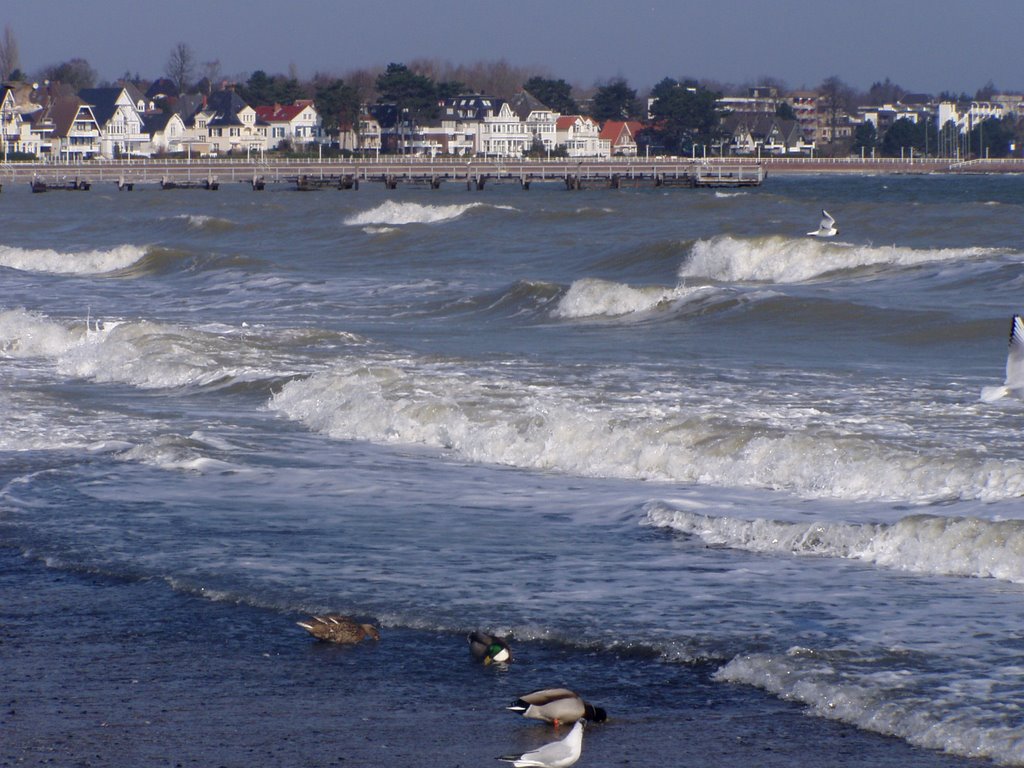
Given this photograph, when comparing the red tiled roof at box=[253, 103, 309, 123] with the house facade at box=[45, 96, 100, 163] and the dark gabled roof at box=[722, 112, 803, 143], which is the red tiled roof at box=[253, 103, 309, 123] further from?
the dark gabled roof at box=[722, 112, 803, 143]

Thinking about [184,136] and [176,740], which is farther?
[184,136]

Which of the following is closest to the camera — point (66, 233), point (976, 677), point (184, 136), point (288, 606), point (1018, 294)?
point (976, 677)

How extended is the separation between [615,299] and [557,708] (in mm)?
17380

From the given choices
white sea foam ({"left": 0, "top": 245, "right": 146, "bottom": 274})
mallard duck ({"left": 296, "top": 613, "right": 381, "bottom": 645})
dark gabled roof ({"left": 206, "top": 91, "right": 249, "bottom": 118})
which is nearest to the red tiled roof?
dark gabled roof ({"left": 206, "top": 91, "right": 249, "bottom": 118})

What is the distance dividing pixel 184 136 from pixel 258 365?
120 meters

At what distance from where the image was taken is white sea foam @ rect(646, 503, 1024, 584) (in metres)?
7.09

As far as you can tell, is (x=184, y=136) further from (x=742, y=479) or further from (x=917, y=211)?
(x=742, y=479)

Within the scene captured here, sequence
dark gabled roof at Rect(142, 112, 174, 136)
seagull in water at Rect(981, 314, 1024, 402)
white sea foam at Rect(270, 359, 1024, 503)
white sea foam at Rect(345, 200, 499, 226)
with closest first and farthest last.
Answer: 1. seagull in water at Rect(981, 314, 1024, 402)
2. white sea foam at Rect(270, 359, 1024, 503)
3. white sea foam at Rect(345, 200, 499, 226)
4. dark gabled roof at Rect(142, 112, 174, 136)

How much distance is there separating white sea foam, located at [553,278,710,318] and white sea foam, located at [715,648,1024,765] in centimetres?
1611

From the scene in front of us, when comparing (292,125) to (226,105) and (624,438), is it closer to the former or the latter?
(226,105)

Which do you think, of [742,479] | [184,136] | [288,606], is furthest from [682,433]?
[184,136]

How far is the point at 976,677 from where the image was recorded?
542 centimetres

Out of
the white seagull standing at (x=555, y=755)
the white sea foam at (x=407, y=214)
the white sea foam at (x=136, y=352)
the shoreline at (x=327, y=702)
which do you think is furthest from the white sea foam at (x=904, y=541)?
the white sea foam at (x=407, y=214)

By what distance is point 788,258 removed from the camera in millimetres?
29000
